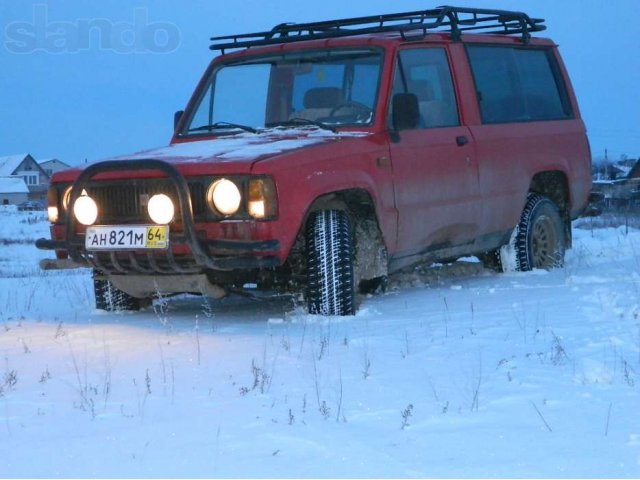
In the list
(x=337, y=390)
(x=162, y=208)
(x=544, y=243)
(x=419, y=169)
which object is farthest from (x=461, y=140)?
(x=337, y=390)

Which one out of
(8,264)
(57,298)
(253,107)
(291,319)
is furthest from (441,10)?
(8,264)

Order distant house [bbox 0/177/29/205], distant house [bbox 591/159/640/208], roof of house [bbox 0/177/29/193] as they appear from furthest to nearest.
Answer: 1. roof of house [bbox 0/177/29/193]
2. distant house [bbox 0/177/29/205]
3. distant house [bbox 591/159/640/208]

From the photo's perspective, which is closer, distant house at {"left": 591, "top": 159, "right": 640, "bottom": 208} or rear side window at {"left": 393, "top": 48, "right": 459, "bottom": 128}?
rear side window at {"left": 393, "top": 48, "right": 459, "bottom": 128}

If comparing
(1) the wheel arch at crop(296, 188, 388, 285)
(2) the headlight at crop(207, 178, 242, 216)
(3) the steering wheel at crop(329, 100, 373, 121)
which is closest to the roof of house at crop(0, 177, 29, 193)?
(3) the steering wheel at crop(329, 100, 373, 121)

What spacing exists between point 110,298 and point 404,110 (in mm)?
2466

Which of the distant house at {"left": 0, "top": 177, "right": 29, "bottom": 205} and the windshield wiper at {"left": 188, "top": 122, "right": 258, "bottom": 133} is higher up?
the windshield wiper at {"left": 188, "top": 122, "right": 258, "bottom": 133}

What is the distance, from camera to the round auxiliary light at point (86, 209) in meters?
6.89

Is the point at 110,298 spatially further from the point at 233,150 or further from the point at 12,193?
the point at 12,193

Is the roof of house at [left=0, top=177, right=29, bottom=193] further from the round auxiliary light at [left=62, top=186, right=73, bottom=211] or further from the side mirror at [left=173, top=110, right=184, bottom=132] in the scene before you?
the round auxiliary light at [left=62, top=186, right=73, bottom=211]

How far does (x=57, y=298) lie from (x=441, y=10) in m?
3.94

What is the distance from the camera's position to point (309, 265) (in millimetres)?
6887

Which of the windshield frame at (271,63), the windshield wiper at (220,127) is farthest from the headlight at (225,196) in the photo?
the windshield wiper at (220,127)

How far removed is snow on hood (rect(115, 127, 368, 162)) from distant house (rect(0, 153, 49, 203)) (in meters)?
98.9

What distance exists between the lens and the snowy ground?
3.83m
